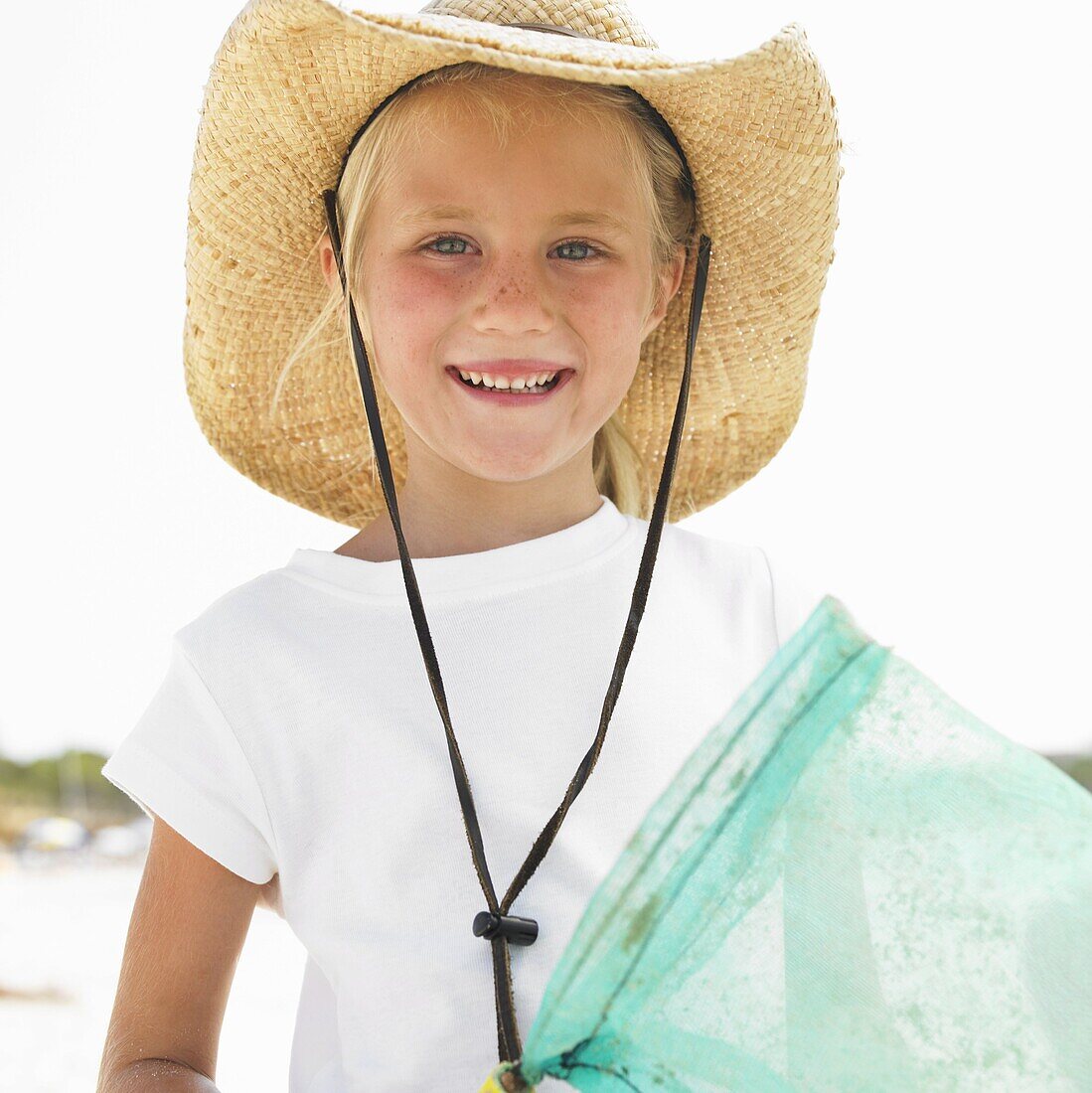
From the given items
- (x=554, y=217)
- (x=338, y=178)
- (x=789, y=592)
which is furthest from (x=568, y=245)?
(x=789, y=592)

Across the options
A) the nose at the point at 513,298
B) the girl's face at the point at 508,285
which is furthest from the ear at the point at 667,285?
the nose at the point at 513,298

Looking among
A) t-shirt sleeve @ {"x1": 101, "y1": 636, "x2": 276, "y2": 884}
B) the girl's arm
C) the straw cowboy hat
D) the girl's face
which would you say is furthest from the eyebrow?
the girl's arm

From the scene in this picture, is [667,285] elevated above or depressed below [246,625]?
above

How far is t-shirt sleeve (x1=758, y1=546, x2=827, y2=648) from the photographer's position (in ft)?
4.97

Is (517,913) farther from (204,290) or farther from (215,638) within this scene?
(204,290)

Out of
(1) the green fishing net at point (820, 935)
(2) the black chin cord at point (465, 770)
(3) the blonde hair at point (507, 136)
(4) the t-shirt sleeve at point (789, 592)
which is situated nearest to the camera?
(1) the green fishing net at point (820, 935)

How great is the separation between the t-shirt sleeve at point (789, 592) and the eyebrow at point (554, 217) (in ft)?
1.44

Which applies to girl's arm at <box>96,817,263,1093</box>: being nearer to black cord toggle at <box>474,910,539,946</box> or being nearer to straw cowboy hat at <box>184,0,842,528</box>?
black cord toggle at <box>474,910,539,946</box>

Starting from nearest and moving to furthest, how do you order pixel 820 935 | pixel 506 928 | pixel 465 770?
pixel 820 935 < pixel 506 928 < pixel 465 770

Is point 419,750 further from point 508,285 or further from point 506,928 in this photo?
point 508,285

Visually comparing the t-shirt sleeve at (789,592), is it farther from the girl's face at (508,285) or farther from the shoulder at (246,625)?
the shoulder at (246,625)

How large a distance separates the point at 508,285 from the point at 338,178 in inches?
14.2

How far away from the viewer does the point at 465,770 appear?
1.32 m

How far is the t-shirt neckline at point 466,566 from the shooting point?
146cm
